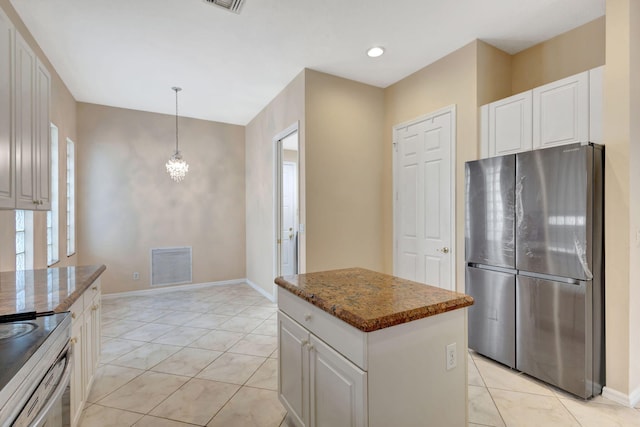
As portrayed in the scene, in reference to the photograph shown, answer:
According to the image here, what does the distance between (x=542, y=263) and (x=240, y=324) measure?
3.07 metres

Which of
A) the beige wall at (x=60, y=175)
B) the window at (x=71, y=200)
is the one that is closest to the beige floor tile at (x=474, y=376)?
the beige wall at (x=60, y=175)

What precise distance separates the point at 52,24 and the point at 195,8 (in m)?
1.31

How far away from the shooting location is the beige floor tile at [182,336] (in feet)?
10.4

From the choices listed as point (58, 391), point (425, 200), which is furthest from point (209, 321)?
point (425, 200)

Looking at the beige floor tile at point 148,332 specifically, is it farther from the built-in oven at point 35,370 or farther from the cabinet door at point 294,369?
the cabinet door at point 294,369

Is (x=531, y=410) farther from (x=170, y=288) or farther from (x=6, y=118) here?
(x=170, y=288)

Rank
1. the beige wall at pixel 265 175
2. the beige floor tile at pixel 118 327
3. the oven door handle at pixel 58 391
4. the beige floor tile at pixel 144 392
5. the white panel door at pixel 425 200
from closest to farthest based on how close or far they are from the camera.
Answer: the oven door handle at pixel 58 391, the beige floor tile at pixel 144 392, the white panel door at pixel 425 200, the beige floor tile at pixel 118 327, the beige wall at pixel 265 175

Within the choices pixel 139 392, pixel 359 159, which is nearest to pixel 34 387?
pixel 139 392

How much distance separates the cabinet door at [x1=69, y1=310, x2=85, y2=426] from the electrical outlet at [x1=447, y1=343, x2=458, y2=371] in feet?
6.29

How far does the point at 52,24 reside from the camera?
2.65 metres

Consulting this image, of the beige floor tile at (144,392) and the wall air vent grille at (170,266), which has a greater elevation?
the wall air vent grille at (170,266)

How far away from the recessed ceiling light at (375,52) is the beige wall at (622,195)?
171 centimetres

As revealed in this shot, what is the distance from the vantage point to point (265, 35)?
2840mm

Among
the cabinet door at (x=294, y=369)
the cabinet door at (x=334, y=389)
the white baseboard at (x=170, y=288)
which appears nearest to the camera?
the cabinet door at (x=334, y=389)
